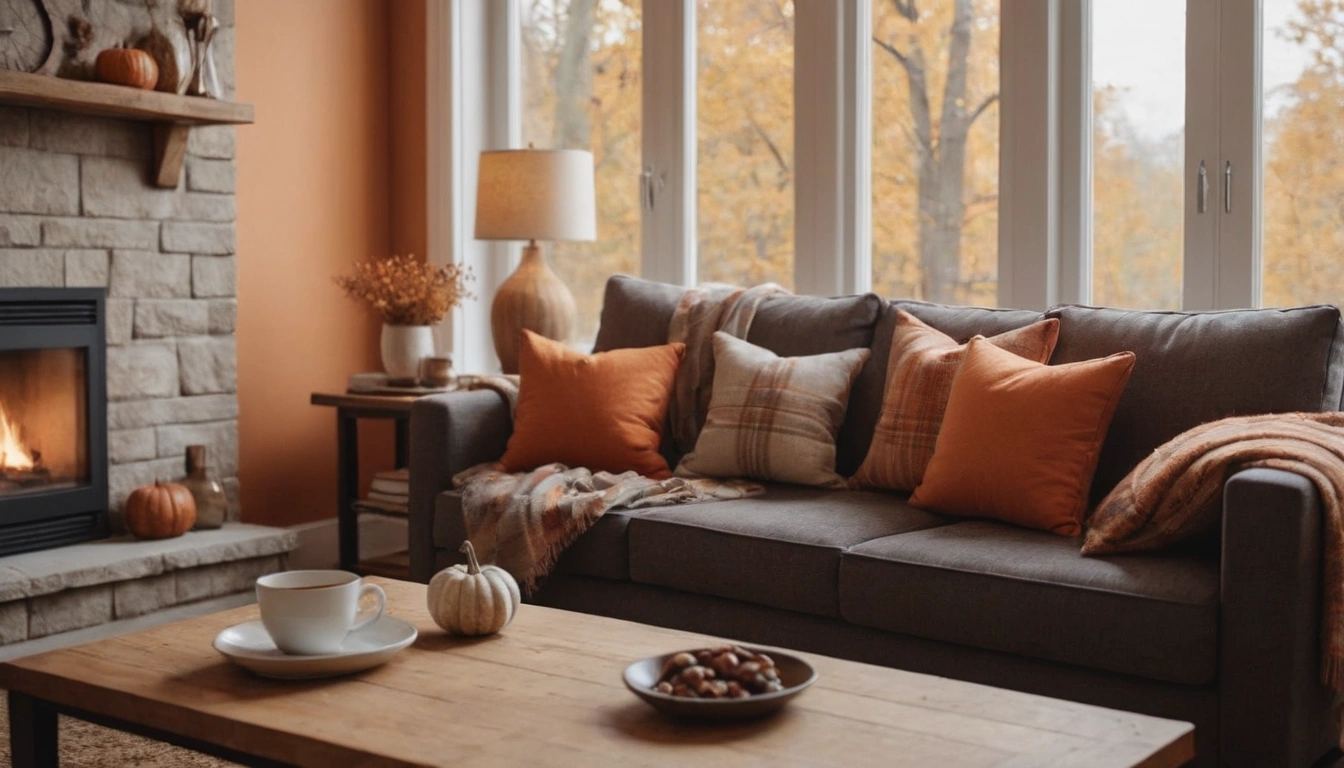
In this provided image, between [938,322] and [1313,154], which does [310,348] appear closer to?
[938,322]

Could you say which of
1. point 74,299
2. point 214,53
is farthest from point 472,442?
point 214,53

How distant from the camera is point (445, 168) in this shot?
481cm

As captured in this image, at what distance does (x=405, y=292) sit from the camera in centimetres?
425


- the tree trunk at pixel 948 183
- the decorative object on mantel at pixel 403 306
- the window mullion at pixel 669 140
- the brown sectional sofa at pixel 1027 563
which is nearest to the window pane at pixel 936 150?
the tree trunk at pixel 948 183

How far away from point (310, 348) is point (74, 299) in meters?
0.96

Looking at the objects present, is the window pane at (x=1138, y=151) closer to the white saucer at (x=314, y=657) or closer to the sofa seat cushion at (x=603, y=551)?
the sofa seat cushion at (x=603, y=551)

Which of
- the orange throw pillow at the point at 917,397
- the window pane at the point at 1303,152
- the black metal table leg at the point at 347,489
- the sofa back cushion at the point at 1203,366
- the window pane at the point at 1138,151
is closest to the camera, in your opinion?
the sofa back cushion at the point at 1203,366

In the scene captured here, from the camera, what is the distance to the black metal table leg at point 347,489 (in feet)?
14.0

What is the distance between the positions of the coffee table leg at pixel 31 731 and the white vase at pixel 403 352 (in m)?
2.26

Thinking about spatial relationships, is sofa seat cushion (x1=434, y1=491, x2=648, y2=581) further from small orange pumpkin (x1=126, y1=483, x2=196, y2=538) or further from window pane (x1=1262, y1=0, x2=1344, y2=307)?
window pane (x1=1262, y1=0, x2=1344, y2=307)

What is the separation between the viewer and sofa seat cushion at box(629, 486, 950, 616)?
276cm

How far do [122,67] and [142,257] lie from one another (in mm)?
550

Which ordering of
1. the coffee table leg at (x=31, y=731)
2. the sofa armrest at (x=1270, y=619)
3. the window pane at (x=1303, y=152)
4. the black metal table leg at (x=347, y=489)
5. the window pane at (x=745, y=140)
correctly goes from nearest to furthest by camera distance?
the coffee table leg at (x=31, y=731) → the sofa armrest at (x=1270, y=619) → the window pane at (x=1303, y=152) → the window pane at (x=745, y=140) → the black metal table leg at (x=347, y=489)

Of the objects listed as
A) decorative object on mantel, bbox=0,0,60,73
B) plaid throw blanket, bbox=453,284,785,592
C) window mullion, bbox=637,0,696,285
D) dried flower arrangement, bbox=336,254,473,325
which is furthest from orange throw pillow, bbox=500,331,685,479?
decorative object on mantel, bbox=0,0,60,73
